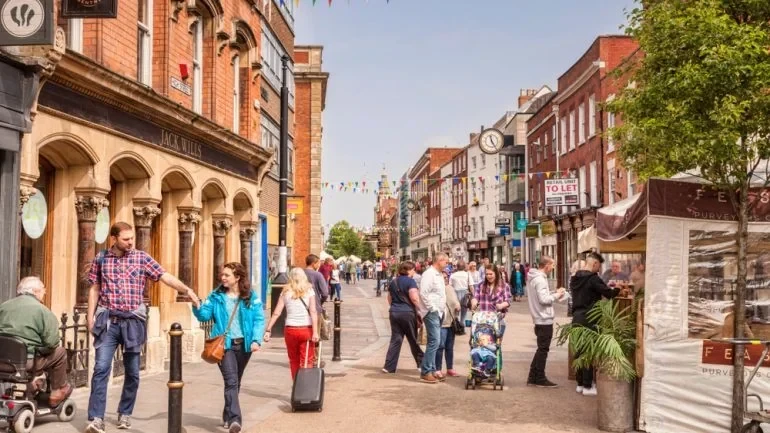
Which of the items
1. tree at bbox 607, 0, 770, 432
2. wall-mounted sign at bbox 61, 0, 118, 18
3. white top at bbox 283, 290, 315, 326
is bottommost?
white top at bbox 283, 290, 315, 326

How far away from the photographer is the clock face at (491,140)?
40656 millimetres

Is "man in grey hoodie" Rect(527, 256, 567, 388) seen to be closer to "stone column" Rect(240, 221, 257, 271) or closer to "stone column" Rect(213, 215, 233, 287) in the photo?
"stone column" Rect(213, 215, 233, 287)

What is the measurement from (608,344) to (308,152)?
36.8 metres

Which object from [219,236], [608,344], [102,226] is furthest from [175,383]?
[219,236]

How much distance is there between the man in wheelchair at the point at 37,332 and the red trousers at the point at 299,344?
2.51m

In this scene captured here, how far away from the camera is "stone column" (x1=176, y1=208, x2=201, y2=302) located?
52.8 feet

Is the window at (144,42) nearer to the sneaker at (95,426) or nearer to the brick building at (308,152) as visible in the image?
the sneaker at (95,426)

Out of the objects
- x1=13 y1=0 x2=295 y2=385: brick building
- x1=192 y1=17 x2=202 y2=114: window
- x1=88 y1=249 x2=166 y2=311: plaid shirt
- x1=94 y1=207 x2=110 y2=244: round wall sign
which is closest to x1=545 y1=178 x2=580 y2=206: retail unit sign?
x1=13 y1=0 x2=295 y2=385: brick building

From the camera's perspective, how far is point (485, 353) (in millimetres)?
11531

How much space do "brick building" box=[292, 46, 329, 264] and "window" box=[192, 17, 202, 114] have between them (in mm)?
26758

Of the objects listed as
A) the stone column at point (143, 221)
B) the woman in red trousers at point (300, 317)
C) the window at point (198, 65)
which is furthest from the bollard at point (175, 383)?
the window at point (198, 65)

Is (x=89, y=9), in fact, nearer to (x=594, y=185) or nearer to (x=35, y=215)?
(x=35, y=215)

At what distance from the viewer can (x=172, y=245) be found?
15.6 metres

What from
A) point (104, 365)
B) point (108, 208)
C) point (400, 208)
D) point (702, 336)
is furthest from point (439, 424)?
point (400, 208)
